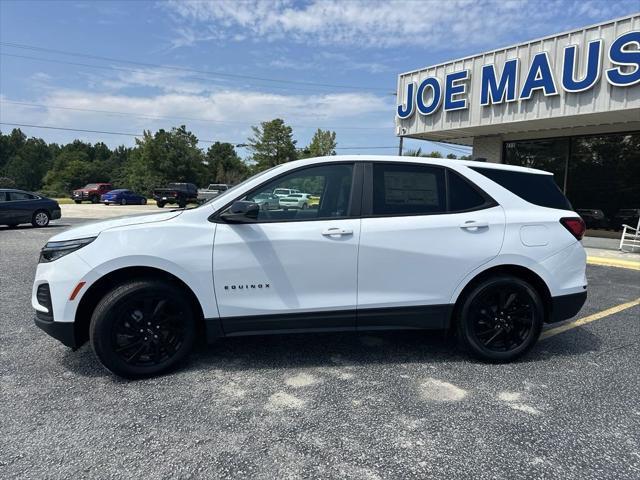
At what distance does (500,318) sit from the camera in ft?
12.6

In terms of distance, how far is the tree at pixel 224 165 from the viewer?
65.6m

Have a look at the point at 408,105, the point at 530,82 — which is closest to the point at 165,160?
the point at 408,105

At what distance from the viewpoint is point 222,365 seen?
3695 mm

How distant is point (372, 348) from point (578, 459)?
192cm

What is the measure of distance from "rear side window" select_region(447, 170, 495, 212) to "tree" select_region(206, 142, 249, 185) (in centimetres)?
5454

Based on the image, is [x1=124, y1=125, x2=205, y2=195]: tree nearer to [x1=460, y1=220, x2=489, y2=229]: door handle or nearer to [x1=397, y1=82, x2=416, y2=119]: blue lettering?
[x1=397, y1=82, x2=416, y2=119]: blue lettering

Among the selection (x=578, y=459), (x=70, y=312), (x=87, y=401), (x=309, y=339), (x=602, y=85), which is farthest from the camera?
(x=602, y=85)

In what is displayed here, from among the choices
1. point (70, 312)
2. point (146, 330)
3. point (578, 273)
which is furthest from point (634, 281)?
point (70, 312)

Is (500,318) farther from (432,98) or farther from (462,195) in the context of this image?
(432,98)

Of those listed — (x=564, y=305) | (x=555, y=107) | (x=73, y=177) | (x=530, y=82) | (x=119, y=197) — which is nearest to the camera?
(x=564, y=305)

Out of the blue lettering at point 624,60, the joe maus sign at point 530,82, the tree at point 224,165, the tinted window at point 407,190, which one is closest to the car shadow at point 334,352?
the tinted window at point 407,190

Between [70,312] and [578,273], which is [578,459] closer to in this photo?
[578,273]

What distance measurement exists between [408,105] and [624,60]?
Answer: 637 cm

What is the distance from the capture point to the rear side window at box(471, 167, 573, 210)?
3941mm
